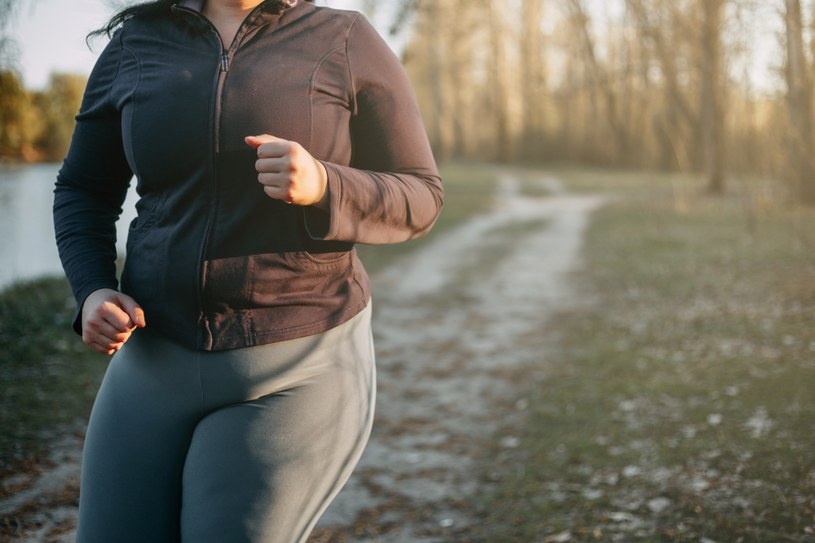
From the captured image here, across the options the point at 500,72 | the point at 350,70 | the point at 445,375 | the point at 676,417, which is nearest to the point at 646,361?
the point at 676,417

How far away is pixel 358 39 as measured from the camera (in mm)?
1734

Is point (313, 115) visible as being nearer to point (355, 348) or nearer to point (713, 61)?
point (355, 348)

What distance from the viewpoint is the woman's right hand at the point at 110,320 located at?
63.9 inches

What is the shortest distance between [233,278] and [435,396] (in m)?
5.07

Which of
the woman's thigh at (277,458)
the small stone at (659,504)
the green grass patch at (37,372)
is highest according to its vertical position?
the woman's thigh at (277,458)

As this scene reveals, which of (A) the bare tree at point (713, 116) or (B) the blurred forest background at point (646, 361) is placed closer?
(B) the blurred forest background at point (646, 361)

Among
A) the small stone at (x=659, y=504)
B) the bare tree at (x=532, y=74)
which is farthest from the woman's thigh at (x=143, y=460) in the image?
the bare tree at (x=532, y=74)

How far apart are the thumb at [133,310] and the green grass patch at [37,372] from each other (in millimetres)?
3511

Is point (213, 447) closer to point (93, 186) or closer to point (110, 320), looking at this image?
point (110, 320)

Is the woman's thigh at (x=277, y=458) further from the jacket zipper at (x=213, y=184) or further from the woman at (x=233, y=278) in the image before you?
the jacket zipper at (x=213, y=184)

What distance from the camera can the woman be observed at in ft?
5.19

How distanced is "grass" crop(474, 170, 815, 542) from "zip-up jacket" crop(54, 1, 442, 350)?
2.75 meters

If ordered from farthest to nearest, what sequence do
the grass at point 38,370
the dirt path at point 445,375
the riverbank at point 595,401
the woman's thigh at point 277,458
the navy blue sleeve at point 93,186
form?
the grass at point 38,370
the dirt path at point 445,375
the riverbank at point 595,401
the navy blue sleeve at point 93,186
the woman's thigh at point 277,458

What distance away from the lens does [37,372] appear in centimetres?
616
